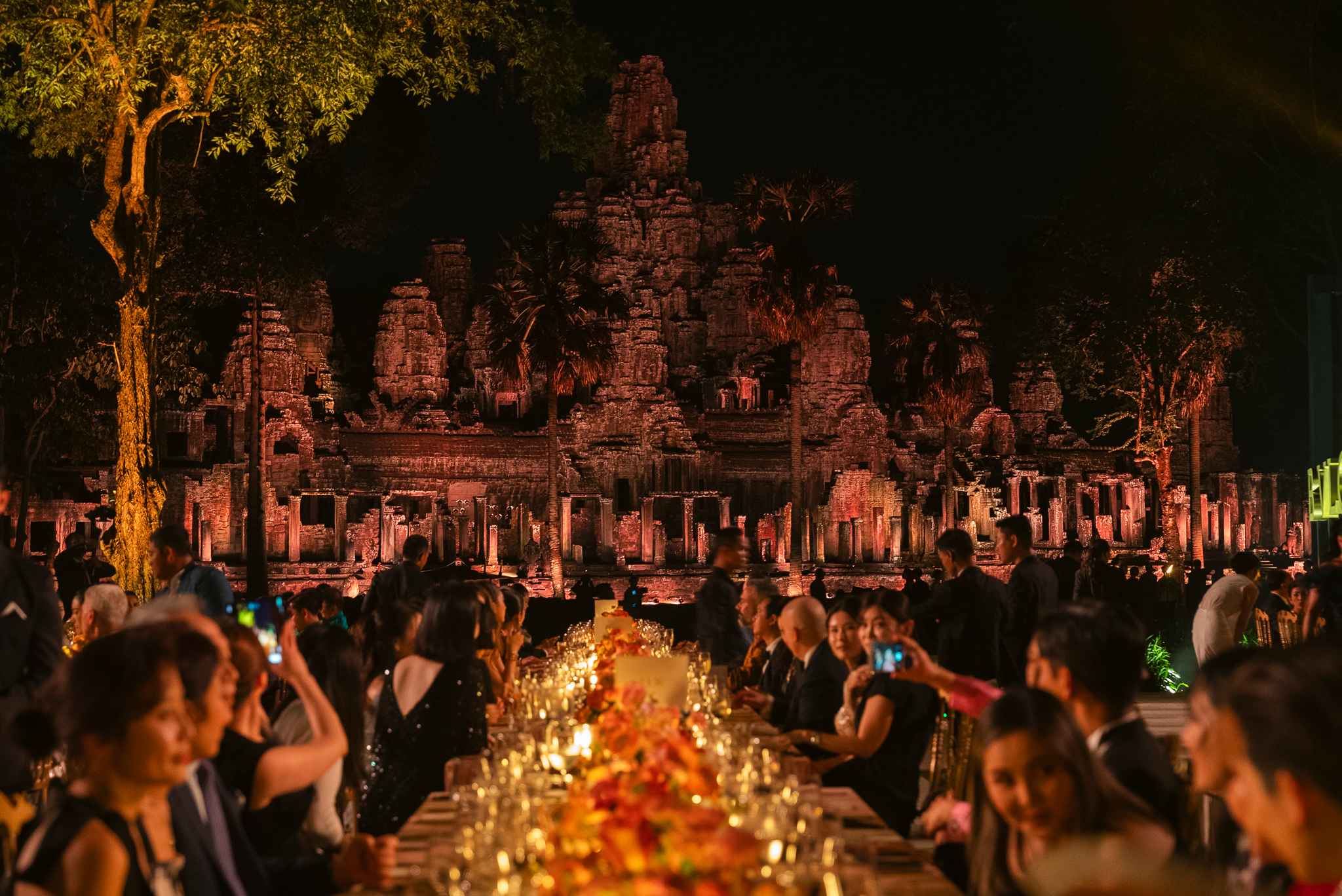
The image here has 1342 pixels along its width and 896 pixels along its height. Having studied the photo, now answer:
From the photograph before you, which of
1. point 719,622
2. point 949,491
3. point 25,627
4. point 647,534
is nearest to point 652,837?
point 25,627

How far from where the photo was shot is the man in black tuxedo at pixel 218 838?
3.77m

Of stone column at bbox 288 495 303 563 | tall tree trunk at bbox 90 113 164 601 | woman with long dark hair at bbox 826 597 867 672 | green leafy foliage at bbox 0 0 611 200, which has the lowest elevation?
stone column at bbox 288 495 303 563

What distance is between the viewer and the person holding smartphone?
22.9 ft

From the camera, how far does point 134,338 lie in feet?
52.5

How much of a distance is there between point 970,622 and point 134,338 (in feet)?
34.1

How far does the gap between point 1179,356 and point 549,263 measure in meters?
16.8

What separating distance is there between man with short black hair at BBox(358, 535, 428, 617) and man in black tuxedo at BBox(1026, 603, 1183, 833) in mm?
7789

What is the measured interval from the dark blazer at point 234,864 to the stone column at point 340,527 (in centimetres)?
3977

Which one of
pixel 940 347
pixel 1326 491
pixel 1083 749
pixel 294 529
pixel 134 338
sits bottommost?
pixel 294 529

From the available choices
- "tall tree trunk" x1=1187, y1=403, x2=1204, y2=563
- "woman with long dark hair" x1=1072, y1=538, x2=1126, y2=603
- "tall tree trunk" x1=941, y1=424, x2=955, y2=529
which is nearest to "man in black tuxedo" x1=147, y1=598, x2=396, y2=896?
"woman with long dark hair" x1=1072, y1=538, x2=1126, y2=603

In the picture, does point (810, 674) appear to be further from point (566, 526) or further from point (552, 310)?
point (566, 526)

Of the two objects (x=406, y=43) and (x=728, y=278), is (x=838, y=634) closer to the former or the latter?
(x=406, y=43)

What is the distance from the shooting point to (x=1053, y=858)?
2.11m

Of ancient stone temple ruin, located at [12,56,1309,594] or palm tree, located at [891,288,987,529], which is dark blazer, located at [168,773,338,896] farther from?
palm tree, located at [891,288,987,529]
